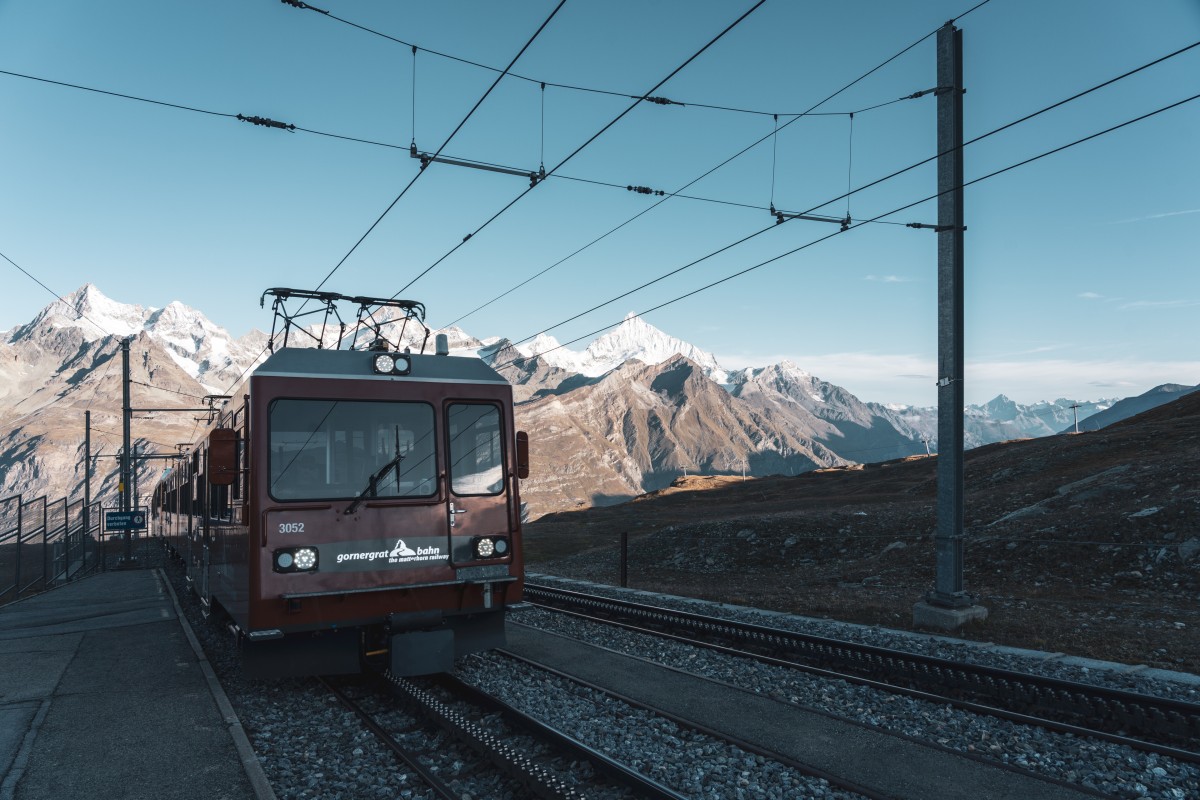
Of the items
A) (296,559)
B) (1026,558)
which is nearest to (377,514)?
(296,559)

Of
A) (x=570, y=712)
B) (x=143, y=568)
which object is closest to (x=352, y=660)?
(x=570, y=712)

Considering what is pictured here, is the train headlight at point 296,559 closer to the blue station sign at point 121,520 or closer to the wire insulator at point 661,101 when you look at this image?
the wire insulator at point 661,101

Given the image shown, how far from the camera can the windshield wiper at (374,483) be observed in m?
9.01

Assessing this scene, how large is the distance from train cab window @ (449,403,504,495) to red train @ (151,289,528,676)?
0.7 inches

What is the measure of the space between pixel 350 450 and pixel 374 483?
1.55 ft

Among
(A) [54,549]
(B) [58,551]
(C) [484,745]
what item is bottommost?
(B) [58,551]

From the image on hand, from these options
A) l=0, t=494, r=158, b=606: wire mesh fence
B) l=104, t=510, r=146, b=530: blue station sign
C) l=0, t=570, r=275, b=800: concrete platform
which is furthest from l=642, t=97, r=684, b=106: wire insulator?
l=104, t=510, r=146, b=530: blue station sign

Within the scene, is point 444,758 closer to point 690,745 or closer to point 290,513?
point 690,745

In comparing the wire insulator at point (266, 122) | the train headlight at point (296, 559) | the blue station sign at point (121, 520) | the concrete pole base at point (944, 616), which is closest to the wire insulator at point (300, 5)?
the wire insulator at point (266, 122)

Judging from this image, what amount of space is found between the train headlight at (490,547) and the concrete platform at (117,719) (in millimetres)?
3117

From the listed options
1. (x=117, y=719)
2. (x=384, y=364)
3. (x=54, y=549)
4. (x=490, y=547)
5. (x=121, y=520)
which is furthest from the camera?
(x=121, y=520)

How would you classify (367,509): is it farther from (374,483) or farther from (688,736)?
(688,736)

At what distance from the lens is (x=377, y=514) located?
29.9 feet

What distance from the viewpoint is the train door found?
9.62 m
